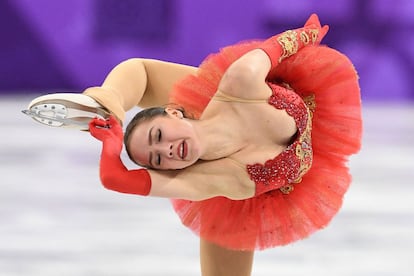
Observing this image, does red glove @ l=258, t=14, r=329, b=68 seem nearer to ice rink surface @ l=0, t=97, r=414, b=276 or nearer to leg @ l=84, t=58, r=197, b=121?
leg @ l=84, t=58, r=197, b=121

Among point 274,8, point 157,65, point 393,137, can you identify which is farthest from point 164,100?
point 274,8

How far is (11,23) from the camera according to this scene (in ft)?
24.0

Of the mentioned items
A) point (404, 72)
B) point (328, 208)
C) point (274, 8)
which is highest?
point (328, 208)

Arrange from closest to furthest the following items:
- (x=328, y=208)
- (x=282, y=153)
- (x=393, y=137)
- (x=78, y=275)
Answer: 1. (x=282, y=153)
2. (x=328, y=208)
3. (x=78, y=275)
4. (x=393, y=137)

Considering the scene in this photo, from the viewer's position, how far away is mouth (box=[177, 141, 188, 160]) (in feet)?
7.32

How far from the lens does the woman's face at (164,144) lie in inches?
88.0

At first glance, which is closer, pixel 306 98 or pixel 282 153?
pixel 282 153

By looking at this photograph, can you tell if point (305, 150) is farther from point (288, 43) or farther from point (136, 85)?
point (136, 85)

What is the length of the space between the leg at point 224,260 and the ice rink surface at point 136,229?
16.5 inches

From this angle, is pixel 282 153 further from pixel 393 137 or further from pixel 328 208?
pixel 393 137

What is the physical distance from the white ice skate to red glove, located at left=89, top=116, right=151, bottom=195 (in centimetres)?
3

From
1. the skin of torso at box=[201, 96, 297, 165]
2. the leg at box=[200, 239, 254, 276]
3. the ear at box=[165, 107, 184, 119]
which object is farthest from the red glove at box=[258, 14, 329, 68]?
the leg at box=[200, 239, 254, 276]

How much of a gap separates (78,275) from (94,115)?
98 centimetres

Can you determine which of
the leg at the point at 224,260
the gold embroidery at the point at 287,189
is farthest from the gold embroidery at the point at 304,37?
the leg at the point at 224,260
